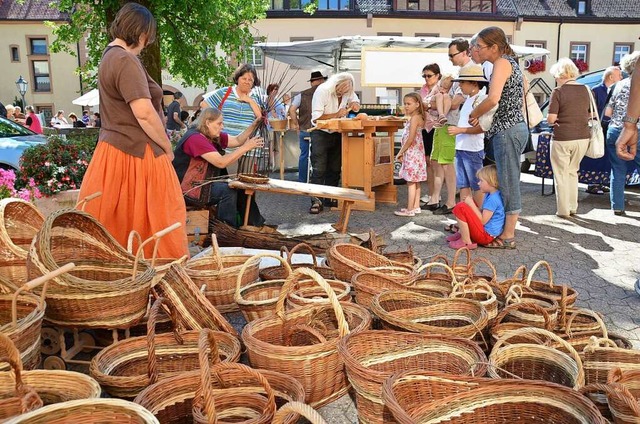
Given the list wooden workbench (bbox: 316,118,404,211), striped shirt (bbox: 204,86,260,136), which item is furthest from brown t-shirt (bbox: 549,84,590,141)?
striped shirt (bbox: 204,86,260,136)

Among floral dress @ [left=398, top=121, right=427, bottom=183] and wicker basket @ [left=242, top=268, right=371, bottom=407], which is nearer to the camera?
wicker basket @ [left=242, top=268, right=371, bottom=407]

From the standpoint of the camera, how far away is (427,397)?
208 cm

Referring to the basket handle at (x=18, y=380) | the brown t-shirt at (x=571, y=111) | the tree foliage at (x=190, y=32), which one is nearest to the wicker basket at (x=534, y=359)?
the basket handle at (x=18, y=380)

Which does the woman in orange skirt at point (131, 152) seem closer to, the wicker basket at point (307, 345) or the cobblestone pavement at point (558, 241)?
the wicker basket at point (307, 345)

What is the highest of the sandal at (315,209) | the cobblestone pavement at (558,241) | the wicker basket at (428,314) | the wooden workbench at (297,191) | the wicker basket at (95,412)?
the wooden workbench at (297,191)

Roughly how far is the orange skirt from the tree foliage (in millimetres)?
5614

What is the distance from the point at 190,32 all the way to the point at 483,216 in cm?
697

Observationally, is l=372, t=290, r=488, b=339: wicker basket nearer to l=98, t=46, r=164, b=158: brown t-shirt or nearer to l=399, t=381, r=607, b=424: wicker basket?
l=399, t=381, r=607, b=424: wicker basket

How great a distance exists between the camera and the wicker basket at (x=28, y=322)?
2207 mm

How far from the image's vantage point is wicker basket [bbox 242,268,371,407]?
2428 millimetres

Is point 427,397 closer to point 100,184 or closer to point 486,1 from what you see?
point 100,184

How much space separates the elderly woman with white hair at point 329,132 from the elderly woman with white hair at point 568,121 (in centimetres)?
265

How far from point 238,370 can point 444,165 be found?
5651mm

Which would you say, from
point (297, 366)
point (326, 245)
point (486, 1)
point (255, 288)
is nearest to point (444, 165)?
point (326, 245)
